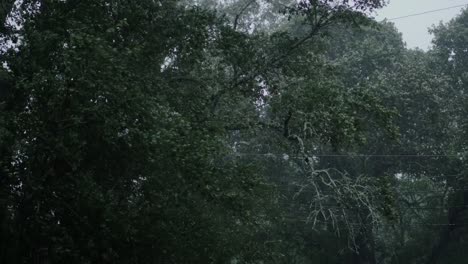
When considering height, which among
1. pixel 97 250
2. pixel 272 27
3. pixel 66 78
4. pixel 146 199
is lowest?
pixel 97 250

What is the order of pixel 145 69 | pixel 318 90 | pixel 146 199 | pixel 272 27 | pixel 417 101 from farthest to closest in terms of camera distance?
pixel 272 27 → pixel 417 101 → pixel 318 90 → pixel 145 69 → pixel 146 199

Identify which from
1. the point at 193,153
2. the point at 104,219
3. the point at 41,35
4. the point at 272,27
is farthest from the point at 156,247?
the point at 272,27

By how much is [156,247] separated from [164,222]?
0.46m

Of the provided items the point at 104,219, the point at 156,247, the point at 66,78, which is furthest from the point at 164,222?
the point at 66,78

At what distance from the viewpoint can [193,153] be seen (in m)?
9.52

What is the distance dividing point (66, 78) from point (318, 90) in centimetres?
587

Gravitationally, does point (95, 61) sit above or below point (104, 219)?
above

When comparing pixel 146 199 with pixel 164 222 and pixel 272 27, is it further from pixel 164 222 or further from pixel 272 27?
pixel 272 27

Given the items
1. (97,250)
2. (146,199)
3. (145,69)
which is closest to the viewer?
(97,250)

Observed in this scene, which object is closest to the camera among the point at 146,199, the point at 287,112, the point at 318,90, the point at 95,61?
the point at 95,61

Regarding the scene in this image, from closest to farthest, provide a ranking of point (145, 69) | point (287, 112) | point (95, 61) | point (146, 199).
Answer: point (95, 61)
point (146, 199)
point (145, 69)
point (287, 112)

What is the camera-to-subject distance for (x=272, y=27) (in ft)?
108

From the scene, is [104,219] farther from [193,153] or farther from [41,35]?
[41,35]

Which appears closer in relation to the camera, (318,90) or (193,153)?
(193,153)
